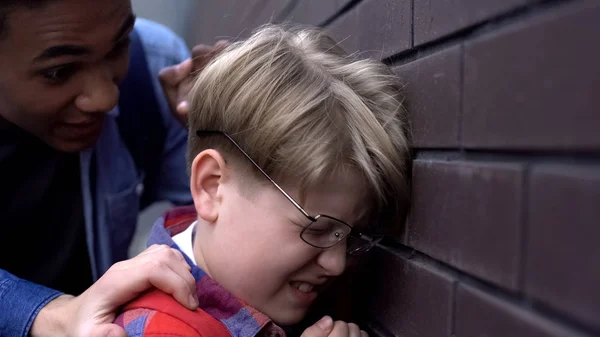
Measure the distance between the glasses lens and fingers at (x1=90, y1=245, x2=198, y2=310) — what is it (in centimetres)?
28

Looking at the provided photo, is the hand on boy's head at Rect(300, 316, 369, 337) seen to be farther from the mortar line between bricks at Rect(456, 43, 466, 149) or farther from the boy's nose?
the mortar line between bricks at Rect(456, 43, 466, 149)

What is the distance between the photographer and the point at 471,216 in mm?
1080

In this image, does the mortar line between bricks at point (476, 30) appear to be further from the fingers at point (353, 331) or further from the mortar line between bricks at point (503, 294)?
the fingers at point (353, 331)

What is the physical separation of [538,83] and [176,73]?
5.74ft

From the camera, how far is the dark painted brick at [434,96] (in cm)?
115

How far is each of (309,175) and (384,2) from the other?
456mm

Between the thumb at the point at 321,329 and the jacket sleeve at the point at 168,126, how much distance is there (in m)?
1.46

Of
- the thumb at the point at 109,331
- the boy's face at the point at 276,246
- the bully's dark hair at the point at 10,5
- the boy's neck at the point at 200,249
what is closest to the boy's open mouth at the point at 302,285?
the boy's face at the point at 276,246

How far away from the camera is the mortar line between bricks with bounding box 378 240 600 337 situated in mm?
A: 800

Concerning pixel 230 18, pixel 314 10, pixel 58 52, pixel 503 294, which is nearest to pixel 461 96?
pixel 503 294

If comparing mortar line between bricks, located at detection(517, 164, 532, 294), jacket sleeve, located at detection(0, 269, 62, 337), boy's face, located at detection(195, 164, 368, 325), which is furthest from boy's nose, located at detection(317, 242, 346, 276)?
jacket sleeve, located at detection(0, 269, 62, 337)

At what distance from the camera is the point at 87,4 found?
1.91 meters

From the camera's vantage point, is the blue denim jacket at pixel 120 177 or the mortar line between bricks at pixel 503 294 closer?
the mortar line between bricks at pixel 503 294

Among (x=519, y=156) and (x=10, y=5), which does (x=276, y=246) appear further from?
(x=10, y=5)
